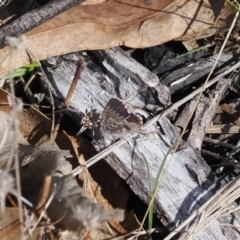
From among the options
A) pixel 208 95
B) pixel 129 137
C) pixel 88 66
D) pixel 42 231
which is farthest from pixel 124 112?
pixel 42 231

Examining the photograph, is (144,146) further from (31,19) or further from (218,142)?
(31,19)

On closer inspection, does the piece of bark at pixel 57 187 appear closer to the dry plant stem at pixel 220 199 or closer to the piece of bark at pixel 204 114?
the dry plant stem at pixel 220 199

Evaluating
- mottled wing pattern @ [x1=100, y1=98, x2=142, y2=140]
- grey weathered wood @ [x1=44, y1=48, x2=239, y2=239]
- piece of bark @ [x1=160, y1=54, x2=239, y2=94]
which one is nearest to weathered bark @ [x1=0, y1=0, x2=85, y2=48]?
grey weathered wood @ [x1=44, y1=48, x2=239, y2=239]

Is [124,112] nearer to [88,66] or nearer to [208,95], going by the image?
[88,66]

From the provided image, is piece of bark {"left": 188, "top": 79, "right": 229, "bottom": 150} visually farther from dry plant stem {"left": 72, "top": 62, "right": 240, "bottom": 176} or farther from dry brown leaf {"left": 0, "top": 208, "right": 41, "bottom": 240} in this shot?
dry brown leaf {"left": 0, "top": 208, "right": 41, "bottom": 240}

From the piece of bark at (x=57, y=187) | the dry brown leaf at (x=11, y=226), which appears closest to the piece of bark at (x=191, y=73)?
the piece of bark at (x=57, y=187)
